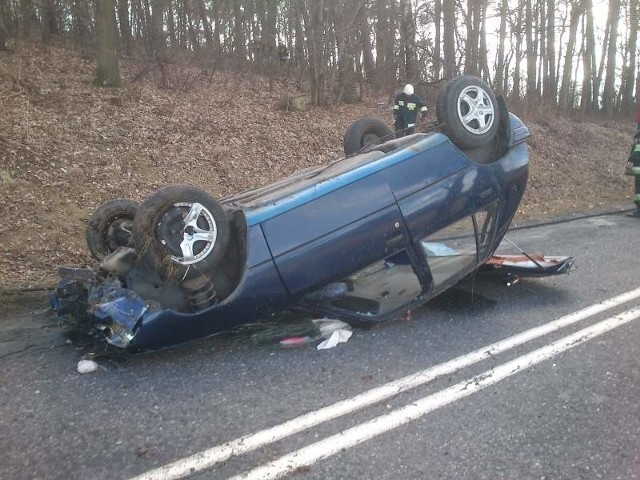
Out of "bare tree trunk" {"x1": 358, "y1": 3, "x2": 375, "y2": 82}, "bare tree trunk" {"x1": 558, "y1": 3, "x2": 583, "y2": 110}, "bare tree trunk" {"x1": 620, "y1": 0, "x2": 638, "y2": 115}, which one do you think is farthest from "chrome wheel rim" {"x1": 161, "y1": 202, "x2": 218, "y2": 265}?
"bare tree trunk" {"x1": 620, "y1": 0, "x2": 638, "y2": 115}

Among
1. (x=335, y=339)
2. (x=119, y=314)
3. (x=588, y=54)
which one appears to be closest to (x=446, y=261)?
(x=335, y=339)

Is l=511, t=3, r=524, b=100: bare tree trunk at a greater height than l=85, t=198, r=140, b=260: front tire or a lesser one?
greater

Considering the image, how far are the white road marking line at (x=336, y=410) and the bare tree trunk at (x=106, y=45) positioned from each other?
34.8 feet

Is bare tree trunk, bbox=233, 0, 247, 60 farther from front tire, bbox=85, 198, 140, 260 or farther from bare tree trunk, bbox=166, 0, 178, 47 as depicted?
front tire, bbox=85, 198, 140, 260

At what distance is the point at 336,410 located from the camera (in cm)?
319

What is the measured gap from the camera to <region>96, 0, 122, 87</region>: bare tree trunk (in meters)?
11.6

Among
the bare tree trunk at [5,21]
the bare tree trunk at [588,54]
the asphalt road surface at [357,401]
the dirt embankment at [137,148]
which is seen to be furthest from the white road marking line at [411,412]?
the bare tree trunk at [588,54]

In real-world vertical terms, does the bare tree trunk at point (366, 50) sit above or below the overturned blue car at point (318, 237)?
above

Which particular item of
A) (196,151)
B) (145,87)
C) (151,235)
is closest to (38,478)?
(151,235)

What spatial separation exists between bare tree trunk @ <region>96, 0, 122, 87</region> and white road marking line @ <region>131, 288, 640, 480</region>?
10.6m

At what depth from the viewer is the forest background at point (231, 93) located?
8891 millimetres

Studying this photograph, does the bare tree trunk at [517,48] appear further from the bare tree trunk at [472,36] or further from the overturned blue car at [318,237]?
the overturned blue car at [318,237]

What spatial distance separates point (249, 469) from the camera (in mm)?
2662

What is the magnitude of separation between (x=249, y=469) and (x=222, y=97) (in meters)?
12.1
